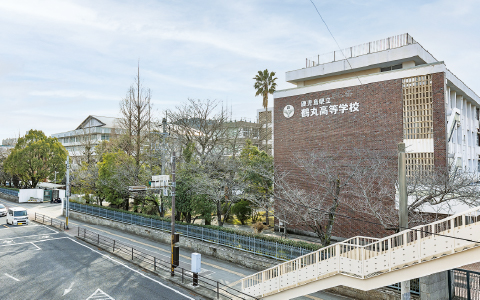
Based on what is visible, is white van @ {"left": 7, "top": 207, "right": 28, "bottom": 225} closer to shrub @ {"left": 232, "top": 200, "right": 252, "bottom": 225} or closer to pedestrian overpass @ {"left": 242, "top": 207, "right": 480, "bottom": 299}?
shrub @ {"left": 232, "top": 200, "right": 252, "bottom": 225}

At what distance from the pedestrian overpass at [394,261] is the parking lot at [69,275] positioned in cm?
542

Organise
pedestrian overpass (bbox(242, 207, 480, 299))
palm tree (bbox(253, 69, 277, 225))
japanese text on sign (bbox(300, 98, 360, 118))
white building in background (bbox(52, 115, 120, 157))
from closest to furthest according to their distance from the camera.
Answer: pedestrian overpass (bbox(242, 207, 480, 299)) → japanese text on sign (bbox(300, 98, 360, 118)) → palm tree (bbox(253, 69, 277, 225)) → white building in background (bbox(52, 115, 120, 157))

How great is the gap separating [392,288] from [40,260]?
21093mm

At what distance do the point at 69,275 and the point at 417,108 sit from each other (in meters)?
25.5

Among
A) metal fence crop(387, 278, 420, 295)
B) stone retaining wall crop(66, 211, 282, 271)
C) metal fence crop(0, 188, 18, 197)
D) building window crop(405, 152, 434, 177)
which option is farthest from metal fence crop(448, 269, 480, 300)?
metal fence crop(0, 188, 18, 197)

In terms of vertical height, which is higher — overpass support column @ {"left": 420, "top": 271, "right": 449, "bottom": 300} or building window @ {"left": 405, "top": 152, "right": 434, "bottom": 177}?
building window @ {"left": 405, "top": 152, "right": 434, "bottom": 177}

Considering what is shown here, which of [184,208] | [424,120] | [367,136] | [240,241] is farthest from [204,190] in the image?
[424,120]

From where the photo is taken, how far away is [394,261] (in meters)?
10.7

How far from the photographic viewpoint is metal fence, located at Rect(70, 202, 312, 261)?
18.1 m

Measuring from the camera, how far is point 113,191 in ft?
116

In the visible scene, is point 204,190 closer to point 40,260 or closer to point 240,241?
point 240,241

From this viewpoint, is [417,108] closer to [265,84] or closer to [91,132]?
[265,84]

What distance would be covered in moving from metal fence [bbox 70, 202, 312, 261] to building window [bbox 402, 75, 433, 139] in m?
Result: 12.9

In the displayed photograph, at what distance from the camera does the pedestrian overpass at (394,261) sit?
9.65 metres
